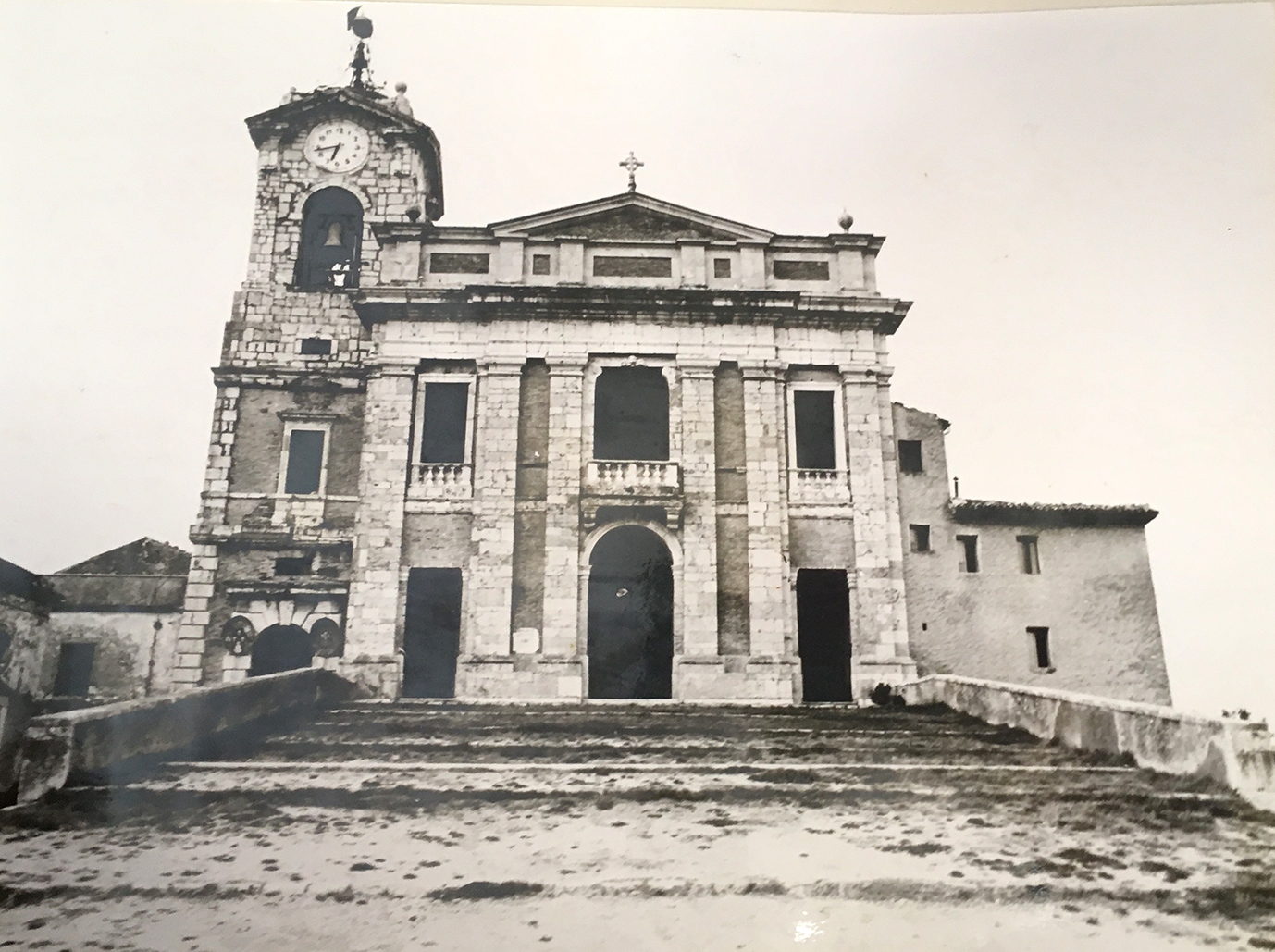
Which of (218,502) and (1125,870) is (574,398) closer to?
(218,502)

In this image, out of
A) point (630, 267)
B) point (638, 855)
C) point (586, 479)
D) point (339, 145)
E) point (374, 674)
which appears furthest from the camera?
point (630, 267)

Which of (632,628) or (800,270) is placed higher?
(800,270)

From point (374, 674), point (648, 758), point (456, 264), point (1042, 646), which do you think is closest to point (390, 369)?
point (456, 264)

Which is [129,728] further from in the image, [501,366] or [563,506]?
[501,366]

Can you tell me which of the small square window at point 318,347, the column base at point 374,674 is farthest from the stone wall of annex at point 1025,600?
the small square window at point 318,347

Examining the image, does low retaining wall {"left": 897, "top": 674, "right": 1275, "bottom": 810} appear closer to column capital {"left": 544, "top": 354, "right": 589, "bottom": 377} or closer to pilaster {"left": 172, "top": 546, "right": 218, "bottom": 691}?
column capital {"left": 544, "top": 354, "right": 589, "bottom": 377}

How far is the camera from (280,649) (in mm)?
4664

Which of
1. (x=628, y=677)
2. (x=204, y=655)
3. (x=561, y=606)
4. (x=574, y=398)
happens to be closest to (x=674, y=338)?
(x=574, y=398)

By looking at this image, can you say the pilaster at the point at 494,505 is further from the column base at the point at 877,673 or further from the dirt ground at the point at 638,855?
the column base at the point at 877,673

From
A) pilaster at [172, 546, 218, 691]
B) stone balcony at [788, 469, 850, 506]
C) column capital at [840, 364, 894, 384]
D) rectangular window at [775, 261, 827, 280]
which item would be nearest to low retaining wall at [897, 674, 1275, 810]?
stone balcony at [788, 469, 850, 506]

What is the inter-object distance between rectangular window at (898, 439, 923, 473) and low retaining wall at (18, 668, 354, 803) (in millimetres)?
3584

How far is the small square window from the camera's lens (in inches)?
206

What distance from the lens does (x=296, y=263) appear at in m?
4.92

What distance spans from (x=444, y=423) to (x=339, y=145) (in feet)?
6.10
